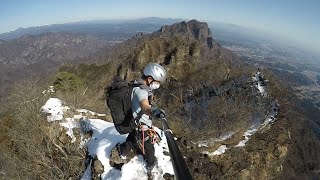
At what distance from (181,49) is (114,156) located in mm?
61970

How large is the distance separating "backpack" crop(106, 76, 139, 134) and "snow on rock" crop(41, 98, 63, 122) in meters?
11.2

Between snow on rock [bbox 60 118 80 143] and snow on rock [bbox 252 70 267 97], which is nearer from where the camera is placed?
snow on rock [bbox 60 118 80 143]

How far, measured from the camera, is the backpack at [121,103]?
7.43 metres

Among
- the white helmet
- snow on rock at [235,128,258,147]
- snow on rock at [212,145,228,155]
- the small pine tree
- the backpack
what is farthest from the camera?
the small pine tree

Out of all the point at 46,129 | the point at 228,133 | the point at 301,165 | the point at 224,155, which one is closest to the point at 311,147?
the point at 301,165

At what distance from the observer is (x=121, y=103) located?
7.54 m

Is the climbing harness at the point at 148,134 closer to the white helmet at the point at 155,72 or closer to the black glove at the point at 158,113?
the white helmet at the point at 155,72

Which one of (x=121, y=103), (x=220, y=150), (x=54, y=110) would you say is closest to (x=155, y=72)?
(x=121, y=103)

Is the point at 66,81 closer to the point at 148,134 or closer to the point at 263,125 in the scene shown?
the point at 263,125

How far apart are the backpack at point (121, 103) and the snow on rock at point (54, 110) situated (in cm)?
1121

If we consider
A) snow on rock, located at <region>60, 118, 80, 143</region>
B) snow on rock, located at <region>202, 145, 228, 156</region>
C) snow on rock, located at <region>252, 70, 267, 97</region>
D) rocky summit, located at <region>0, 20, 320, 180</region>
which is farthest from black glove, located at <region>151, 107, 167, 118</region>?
snow on rock, located at <region>252, 70, 267, 97</region>

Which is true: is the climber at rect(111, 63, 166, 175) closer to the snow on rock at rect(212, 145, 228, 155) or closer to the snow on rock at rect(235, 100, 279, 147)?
the snow on rock at rect(212, 145, 228, 155)

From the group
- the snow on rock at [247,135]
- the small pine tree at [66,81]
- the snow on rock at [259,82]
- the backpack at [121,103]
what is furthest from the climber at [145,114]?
the small pine tree at [66,81]

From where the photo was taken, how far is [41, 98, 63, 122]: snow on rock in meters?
18.6
